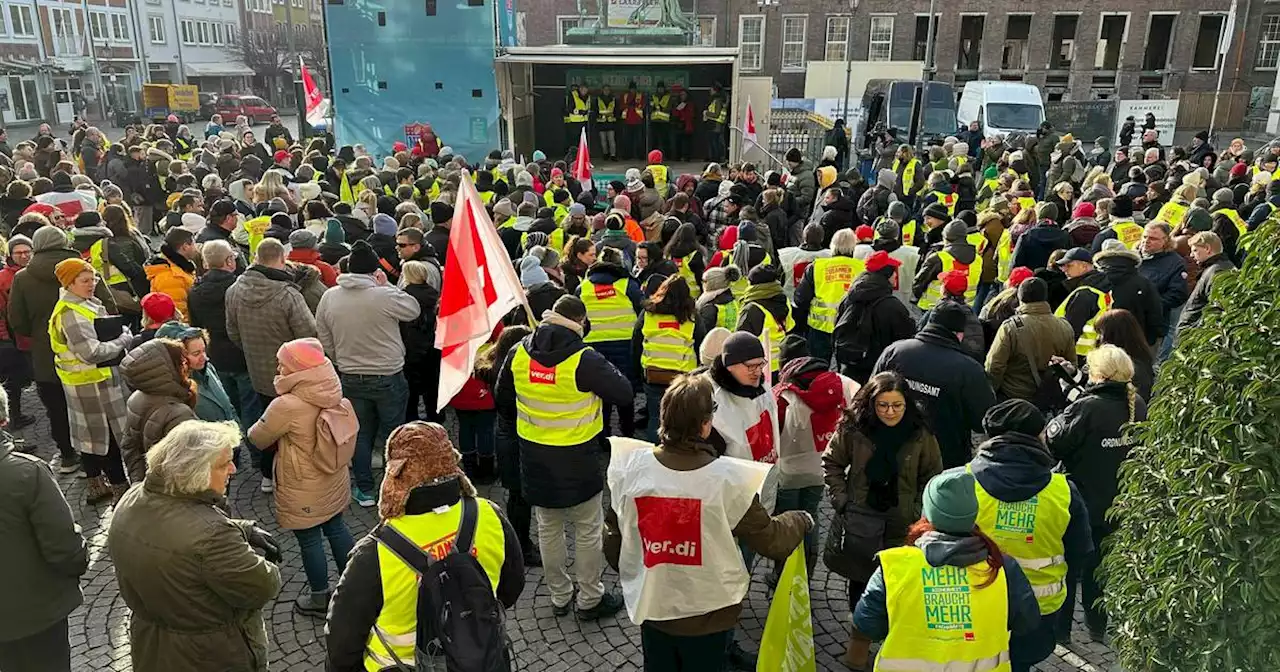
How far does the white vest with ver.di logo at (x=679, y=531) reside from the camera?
3.35 metres

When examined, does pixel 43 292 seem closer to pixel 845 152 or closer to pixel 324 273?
pixel 324 273

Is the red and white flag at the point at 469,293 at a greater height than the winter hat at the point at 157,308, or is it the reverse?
the red and white flag at the point at 469,293

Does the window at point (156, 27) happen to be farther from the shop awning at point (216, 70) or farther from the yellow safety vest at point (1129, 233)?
the yellow safety vest at point (1129, 233)

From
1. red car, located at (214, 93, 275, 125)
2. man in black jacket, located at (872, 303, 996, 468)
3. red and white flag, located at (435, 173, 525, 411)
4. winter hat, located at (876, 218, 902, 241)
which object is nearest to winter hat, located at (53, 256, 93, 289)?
red and white flag, located at (435, 173, 525, 411)

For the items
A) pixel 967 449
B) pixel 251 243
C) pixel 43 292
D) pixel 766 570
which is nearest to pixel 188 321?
pixel 43 292

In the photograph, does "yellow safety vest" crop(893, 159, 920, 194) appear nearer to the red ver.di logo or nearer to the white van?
the red ver.di logo

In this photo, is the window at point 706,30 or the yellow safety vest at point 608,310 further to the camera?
the window at point 706,30

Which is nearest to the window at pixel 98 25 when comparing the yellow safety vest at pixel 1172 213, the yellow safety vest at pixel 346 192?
the yellow safety vest at pixel 346 192

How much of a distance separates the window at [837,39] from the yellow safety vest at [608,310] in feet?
114

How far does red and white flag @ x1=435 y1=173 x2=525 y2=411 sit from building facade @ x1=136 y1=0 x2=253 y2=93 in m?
55.3

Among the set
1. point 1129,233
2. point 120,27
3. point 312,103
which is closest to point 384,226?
point 1129,233

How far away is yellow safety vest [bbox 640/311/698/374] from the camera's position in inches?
240

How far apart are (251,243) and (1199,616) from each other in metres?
8.41

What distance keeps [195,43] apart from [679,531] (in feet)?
206
